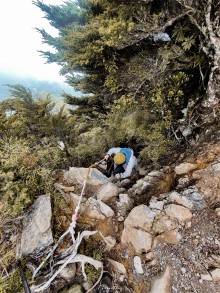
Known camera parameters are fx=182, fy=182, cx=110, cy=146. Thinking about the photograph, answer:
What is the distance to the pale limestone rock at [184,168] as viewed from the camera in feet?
13.0

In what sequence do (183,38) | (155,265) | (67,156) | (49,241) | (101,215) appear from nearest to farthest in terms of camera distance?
1. (155,265)
2. (49,241)
3. (101,215)
4. (183,38)
5. (67,156)

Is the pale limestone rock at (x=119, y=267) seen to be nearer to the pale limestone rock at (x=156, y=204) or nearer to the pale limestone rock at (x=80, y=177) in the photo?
the pale limestone rock at (x=156, y=204)

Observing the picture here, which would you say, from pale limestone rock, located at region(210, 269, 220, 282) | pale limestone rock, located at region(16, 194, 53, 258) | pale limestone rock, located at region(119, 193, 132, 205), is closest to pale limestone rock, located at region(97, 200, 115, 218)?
pale limestone rock, located at region(119, 193, 132, 205)

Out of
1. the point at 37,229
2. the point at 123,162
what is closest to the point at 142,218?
the point at 37,229

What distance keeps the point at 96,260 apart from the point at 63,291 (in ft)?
1.98

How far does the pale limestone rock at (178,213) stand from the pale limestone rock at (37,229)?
2.12 meters

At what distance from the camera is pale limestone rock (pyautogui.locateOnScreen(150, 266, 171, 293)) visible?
256cm

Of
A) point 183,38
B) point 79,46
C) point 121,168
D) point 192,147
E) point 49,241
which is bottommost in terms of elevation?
point 49,241

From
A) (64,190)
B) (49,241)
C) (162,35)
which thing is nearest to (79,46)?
(162,35)

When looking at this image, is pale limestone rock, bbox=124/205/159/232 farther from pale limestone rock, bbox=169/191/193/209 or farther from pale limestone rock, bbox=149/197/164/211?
pale limestone rock, bbox=169/191/193/209

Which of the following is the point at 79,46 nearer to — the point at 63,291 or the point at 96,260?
the point at 96,260

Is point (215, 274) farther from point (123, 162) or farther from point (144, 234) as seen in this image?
point (123, 162)

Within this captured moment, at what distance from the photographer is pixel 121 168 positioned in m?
5.25

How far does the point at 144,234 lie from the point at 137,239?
148 mm
